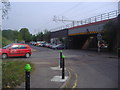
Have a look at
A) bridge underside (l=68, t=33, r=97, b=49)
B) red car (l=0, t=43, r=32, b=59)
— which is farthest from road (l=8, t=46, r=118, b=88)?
bridge underside (l=68, t=33, r=97, b=49)

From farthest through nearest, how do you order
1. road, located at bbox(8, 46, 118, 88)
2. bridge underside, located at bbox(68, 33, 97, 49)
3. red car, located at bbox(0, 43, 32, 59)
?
bridge underside, located at bbox(68, 33, 97, 49) → red car, located at bbox(0, 43, 32, 59) → road, located at bbox(8, 46, 118, 88)

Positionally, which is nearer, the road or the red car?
the road

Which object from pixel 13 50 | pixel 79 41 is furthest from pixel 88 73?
pixel 79 41

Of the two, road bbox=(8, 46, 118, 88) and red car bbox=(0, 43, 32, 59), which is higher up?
red car bbox=(0, 43, 32, 59)

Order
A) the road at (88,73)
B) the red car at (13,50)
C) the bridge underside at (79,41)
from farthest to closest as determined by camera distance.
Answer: the bridge underside at (79,41), the red car at (13,50), the road at (88,73)

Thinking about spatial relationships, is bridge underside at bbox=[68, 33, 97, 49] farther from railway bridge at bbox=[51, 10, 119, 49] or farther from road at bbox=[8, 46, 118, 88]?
road at bbox=[8, 46, 118, 88]

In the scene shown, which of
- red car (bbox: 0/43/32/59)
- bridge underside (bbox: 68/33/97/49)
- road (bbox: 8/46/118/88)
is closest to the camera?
road (bbox: 8/46/118/88)

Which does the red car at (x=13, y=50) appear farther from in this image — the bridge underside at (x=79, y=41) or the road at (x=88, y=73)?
the bridge underside at (x=79, y=41)

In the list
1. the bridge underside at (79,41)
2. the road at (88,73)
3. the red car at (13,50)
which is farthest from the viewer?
the bridge underside at (79,41)

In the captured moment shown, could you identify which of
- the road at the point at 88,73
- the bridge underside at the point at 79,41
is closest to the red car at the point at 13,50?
the road at the point at 88,73

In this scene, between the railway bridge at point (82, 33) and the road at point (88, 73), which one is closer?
the road at point (88, 73)

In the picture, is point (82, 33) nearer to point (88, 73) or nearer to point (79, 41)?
point (79, 41)

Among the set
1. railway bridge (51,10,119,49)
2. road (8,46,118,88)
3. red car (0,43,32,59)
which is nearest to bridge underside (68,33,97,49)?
railway bridge (51,10,119,49)

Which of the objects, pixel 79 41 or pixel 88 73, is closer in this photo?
pixel 88 73
